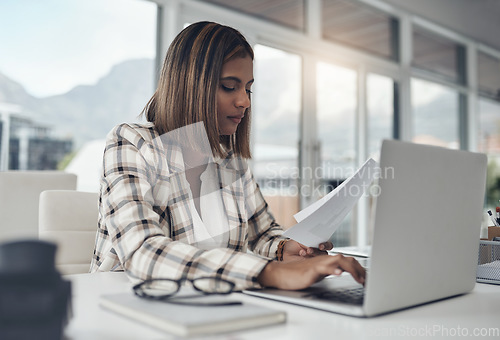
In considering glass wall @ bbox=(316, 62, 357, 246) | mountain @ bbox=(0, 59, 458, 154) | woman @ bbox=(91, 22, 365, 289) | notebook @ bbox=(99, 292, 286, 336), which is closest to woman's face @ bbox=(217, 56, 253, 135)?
woman @ bbox=(91, 22, 365, 289)

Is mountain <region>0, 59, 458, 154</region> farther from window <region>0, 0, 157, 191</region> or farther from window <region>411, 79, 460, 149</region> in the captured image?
window <region>411, 79, 460, 149</region>

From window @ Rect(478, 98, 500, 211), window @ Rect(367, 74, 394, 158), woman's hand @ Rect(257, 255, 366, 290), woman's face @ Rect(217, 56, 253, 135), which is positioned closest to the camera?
woman's hand @ Rect(257, 255, 366, 290)

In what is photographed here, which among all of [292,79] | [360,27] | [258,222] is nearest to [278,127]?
[292,79]

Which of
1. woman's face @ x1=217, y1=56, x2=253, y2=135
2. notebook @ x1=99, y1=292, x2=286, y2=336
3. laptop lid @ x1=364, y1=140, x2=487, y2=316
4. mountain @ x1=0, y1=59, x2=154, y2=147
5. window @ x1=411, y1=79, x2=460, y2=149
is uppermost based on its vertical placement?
window @ x1=411, y1=79, x2=460, y2=149

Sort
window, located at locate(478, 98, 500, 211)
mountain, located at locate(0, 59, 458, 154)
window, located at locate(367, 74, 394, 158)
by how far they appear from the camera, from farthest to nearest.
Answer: window, located at locate(478, 98, 500, 211), window, located at locate(367, 74, 394, 158), mountain, located at locate(0, 59, 458, 154)

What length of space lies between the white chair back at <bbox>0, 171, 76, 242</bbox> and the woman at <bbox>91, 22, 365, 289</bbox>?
482mm

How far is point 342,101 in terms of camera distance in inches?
169

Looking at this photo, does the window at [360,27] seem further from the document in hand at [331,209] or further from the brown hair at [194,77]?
the document in hand at [331,209]

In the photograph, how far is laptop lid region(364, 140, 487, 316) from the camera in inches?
24.2

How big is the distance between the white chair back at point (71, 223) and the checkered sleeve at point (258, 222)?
0.43 meters

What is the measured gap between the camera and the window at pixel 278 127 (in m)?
3.68

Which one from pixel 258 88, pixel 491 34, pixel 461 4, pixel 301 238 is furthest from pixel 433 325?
pixel 491 34

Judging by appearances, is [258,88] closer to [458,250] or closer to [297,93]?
[297,93]

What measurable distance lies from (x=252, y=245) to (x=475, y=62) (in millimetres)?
5319
